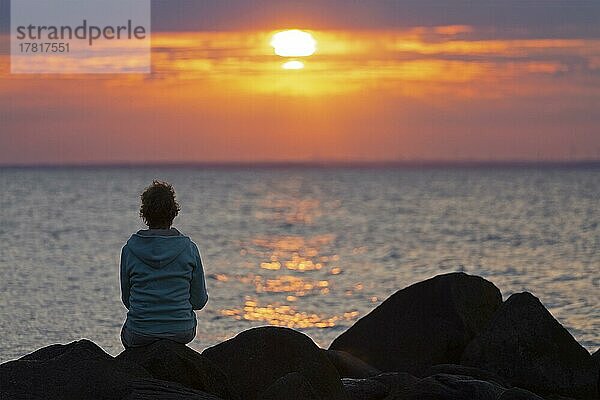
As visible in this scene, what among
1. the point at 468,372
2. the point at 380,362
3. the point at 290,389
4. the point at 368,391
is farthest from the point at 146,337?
the point at 380,362

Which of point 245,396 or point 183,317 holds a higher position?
point 183,317

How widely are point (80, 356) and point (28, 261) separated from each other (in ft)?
81.9

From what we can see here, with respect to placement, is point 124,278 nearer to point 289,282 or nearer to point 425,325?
point 425,325

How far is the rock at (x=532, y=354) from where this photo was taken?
10195 millimetres

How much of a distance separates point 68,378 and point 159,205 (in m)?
1.49

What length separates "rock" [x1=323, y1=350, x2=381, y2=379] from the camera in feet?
33.6

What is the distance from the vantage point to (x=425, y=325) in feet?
36.2

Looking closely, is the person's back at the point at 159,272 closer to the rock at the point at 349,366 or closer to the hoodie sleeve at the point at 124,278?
the hoodie sleeve at the point at 124,278

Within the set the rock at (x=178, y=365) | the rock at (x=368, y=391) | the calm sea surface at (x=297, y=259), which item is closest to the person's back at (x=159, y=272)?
the rock at (x=178, y=365)

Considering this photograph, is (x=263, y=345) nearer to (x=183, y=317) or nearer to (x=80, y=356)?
(x=183, y=317)

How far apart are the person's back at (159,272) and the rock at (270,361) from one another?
500mm

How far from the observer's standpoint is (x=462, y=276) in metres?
11.4

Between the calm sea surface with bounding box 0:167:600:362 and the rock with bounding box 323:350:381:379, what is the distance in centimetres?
575

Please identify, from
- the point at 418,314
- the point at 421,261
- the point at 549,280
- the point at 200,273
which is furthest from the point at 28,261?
the point at 200,273
